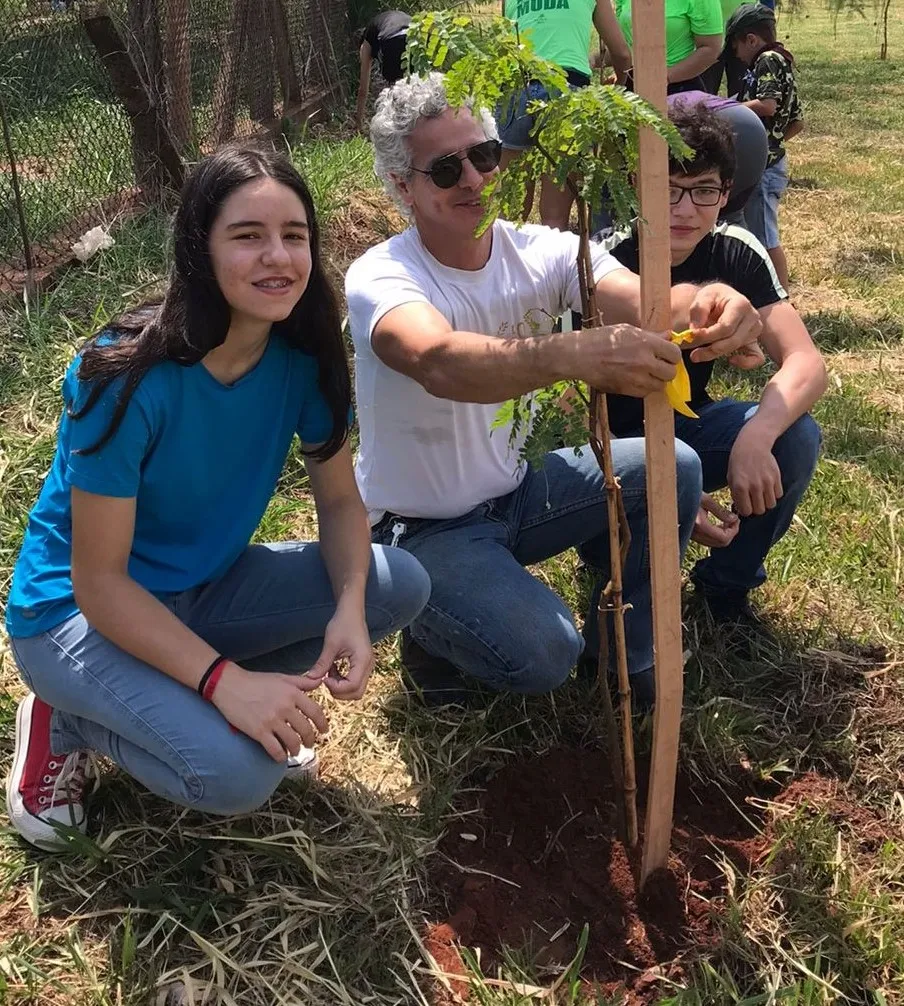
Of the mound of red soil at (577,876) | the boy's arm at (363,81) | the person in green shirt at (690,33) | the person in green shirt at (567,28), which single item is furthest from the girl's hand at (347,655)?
the boy's arm at (363,81)

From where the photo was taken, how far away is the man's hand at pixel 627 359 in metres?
1.38

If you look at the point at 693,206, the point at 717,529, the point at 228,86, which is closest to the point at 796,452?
the point at 717,529

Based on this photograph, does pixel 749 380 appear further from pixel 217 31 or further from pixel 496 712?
pixel 217 31

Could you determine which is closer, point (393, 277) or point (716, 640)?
point (393, 277)

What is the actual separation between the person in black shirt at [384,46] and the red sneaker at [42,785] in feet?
15.2

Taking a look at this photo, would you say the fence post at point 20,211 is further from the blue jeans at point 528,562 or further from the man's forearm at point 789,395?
the man's forearm at point 789,395

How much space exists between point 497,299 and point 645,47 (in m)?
0.78

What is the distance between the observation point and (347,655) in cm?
190

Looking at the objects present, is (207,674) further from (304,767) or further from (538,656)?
(538,656)

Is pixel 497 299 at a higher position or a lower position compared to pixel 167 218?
higher

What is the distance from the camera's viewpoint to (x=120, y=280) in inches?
163

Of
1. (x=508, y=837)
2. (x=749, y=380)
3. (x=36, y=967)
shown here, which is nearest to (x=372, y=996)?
(x=508, y=837)

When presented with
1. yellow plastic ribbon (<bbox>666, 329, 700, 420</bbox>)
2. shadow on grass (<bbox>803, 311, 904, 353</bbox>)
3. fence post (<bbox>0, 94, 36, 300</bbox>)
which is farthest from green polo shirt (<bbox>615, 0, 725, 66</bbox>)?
yellow plastic ribbon (<bbox>666, 329, 700, 420</bbox>)

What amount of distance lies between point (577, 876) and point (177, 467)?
1085mm
